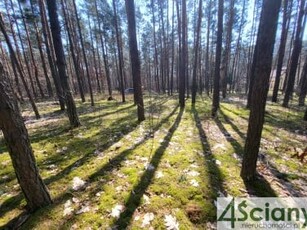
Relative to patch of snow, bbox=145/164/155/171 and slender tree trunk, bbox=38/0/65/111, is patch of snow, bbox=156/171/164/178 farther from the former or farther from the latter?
slender tree trunk, bbox=38/0/65/111

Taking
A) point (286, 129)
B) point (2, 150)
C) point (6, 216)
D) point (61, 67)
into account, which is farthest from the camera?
point (286, 129)

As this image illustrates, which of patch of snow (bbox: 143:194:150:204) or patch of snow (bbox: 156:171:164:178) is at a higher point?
patch of snow (bbox: 143:194:150:204)

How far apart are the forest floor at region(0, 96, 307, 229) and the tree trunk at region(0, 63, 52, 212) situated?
231 mm

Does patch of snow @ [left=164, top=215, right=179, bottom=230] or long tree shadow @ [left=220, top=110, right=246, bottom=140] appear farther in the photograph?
long tree shadow @ [left=220, top=110, right=246, bottom=140]

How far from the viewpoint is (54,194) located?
130 inches

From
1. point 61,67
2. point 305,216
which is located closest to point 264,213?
point 305,216

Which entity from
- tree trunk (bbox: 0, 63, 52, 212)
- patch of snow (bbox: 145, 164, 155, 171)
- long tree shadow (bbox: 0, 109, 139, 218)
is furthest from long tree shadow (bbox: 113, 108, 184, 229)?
long tree shadow (bbox: 0, 109, 139, 218)

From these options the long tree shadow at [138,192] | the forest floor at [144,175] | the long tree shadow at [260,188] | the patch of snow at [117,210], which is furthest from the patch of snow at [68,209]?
the long tree shadow at [260,188]

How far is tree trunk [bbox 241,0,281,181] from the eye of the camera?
3.05 m

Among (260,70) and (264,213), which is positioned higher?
(260,70)

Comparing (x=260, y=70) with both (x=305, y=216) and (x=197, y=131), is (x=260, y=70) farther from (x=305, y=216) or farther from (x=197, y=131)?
(x=197, y=131)

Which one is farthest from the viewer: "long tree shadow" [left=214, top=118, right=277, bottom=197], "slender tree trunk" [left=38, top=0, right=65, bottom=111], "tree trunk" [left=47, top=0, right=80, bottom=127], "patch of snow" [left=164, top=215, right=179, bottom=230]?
"slender tree trunk" [left=38, top=0, right=65, bottom=111]

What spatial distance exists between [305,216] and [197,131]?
4323 millimetres

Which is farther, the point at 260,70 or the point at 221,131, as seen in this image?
the point at 221,131
